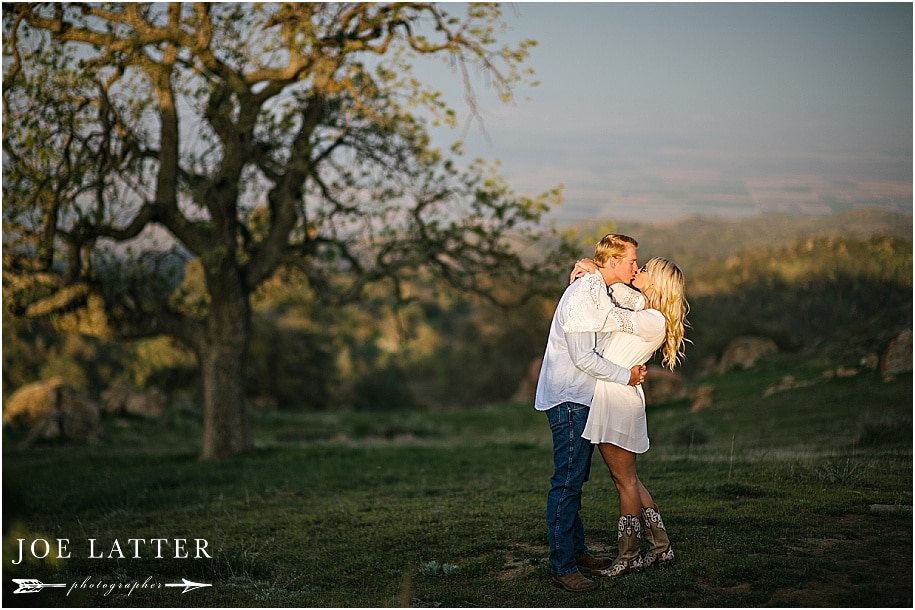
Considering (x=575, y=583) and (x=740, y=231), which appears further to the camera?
(x=740, y=231)

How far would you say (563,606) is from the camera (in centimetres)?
570

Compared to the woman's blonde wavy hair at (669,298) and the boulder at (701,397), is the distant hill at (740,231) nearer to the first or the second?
the boulder at (701,397)

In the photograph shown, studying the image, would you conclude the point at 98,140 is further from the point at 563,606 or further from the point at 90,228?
the point at 563,606

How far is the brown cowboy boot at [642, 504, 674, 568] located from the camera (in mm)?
6125

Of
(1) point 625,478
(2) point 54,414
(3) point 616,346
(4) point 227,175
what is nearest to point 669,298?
(3) point 616,346

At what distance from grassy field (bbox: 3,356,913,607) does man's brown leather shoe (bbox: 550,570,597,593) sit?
0.06 meters

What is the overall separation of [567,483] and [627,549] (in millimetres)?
678

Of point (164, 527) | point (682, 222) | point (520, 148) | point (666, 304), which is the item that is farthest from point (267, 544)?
point (682, 222)

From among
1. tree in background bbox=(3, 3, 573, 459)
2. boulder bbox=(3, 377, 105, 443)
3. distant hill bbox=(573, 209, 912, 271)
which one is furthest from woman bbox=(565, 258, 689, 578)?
distant hill bbox=(573, 209, 912, 271)

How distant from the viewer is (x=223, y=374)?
15898 mm

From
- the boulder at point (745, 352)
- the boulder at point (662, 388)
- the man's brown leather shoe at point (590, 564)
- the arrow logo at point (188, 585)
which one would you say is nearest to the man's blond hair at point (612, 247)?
the man's brown leather shoe at point (590, 564)

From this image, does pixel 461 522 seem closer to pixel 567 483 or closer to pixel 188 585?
pixel 567 483

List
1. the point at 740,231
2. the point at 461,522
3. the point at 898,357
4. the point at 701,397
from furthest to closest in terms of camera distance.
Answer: the point at 740,231 < the point at 701,397 < the point at 898,357 < the point at 461,522

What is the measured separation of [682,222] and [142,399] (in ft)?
73.1
